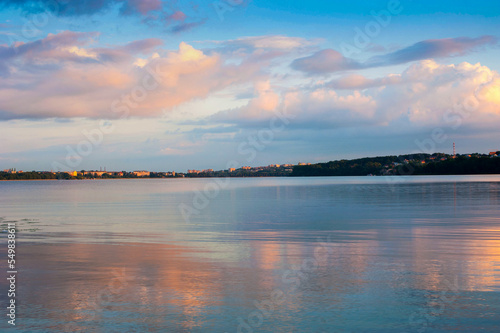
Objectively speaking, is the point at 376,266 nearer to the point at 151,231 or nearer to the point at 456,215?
the point at 151,231

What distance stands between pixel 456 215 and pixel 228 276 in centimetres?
2203

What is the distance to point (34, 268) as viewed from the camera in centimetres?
1362

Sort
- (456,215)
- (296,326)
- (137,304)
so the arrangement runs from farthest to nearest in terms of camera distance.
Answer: (456,215)
(137,304)
(296,326)

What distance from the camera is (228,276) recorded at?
12.2m

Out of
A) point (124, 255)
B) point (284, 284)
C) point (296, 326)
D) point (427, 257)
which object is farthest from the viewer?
point (124, 255)

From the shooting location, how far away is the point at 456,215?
29.5 meters

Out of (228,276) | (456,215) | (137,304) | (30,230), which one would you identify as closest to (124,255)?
(228,276)

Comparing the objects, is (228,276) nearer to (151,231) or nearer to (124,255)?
(124,255)

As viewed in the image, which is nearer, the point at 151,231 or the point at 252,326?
the point at 252,326

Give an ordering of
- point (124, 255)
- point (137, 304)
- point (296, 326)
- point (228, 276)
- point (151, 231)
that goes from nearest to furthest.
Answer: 1. point (296, 326)
2. point (137, 304)
3. point (228, 276)
4. point (124, 255)
5. point (151, 231)

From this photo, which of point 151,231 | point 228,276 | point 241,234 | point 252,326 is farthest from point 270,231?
point 252,326

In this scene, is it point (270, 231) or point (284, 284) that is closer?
point (284, 284)

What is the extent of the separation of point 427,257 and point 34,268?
11.9 m

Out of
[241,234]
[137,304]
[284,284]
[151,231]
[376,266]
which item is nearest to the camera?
[137,304]
